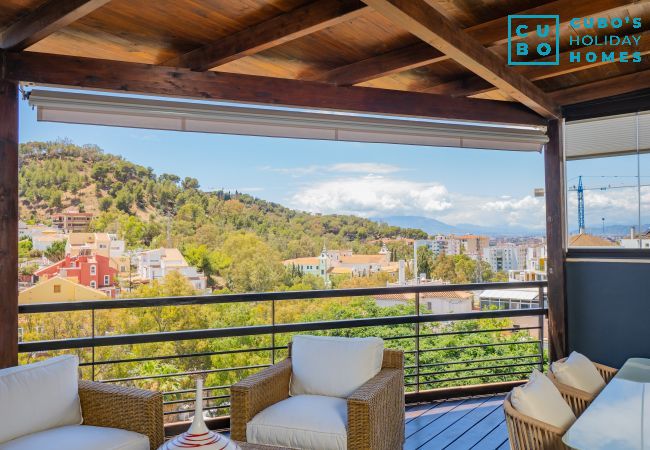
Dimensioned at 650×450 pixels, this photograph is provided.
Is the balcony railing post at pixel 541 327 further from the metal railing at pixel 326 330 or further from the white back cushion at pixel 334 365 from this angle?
the white back cushion at pixel 334 365

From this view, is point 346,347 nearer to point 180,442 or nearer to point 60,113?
point 180,442

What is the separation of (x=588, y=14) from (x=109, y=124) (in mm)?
2791

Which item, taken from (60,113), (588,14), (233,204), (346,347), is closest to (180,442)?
(346,347)

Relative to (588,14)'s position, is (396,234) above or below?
below

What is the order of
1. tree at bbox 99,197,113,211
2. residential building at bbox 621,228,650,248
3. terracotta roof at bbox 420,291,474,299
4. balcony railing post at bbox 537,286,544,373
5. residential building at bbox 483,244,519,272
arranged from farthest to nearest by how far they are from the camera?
residential building at bbox 483,244,519,272 < tree at bbox 99,197,113,211 < balcony railing post at bbox 537,286,544,373 < terracotta roof at bbox 420,291,474,299 < residential building at bbox 621,228,650,248

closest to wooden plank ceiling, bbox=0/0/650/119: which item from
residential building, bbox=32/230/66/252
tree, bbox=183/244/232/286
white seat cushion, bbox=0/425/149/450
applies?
Answer: white seat cushion, bbox=0/425/149/450


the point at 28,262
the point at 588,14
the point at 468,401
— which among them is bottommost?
the point at 468,401

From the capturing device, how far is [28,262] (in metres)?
5.07

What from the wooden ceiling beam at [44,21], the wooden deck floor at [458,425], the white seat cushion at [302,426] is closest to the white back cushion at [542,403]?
the white seat cushion at [302,426]

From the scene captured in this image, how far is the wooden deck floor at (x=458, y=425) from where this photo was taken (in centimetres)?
320

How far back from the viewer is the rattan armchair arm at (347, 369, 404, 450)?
7.64ft

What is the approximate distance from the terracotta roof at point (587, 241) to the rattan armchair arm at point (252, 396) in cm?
287

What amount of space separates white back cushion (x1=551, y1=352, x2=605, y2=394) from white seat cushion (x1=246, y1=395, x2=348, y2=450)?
104 centimetres

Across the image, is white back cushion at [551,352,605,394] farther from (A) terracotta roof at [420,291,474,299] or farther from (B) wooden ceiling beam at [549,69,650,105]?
(B) wooden ceiling beam at [549,69,650,105]
